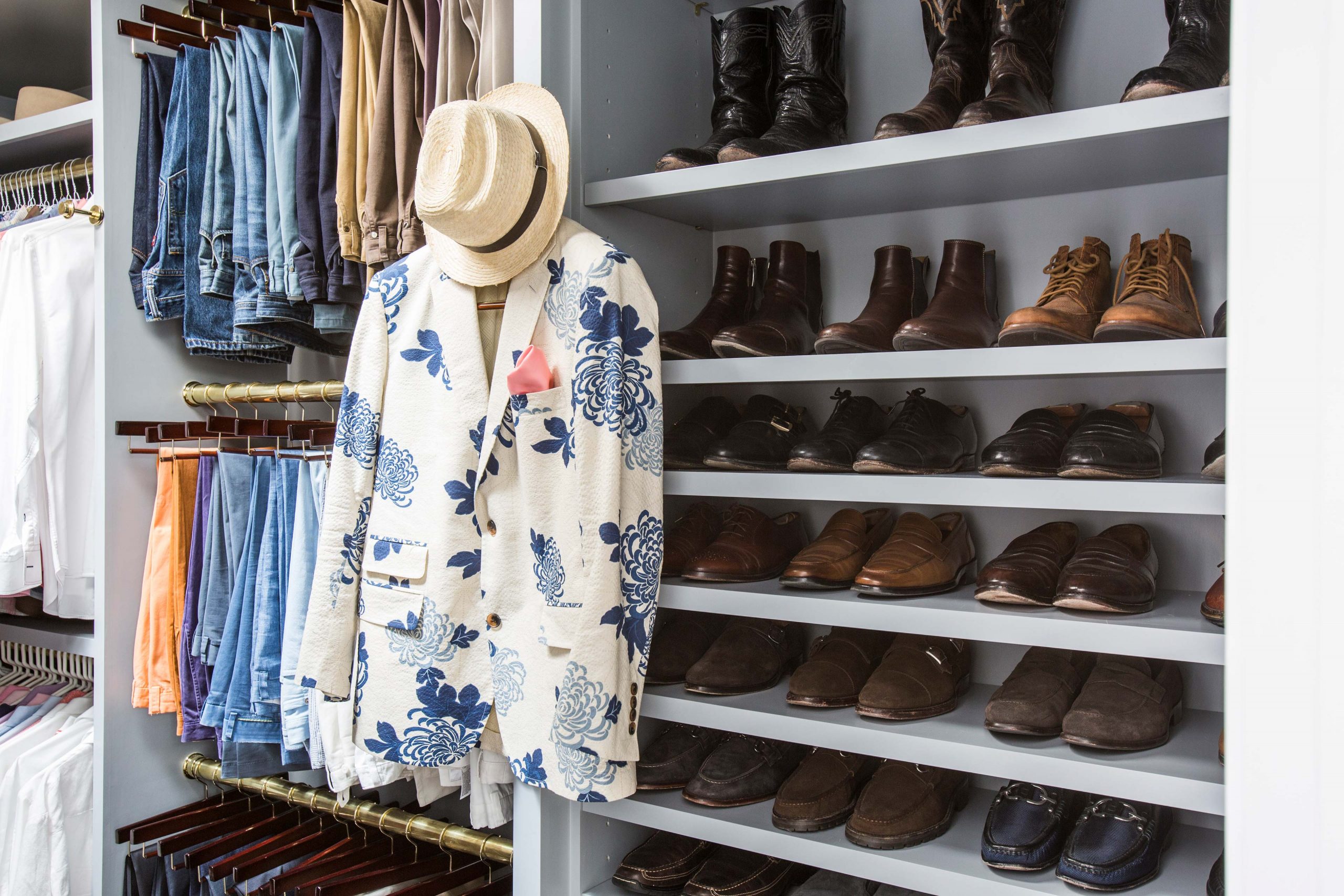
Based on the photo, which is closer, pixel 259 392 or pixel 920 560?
pixel 920 560

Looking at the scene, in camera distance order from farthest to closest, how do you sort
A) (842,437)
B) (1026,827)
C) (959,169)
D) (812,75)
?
(812,75) → (842,437) → (959,169) → (1026,827)

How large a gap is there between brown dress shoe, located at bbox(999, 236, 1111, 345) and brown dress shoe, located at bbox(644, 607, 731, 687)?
28.3 inches

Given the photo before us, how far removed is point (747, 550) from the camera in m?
1.53

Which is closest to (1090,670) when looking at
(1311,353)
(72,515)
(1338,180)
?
(1311,353)

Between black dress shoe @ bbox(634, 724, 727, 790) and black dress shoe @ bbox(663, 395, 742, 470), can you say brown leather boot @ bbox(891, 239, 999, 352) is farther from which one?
black dress shoe @ bbox(634, 724, 727, 790)

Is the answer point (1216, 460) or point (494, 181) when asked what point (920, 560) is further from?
point (494, 181)

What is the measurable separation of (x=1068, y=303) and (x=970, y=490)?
0.29 meters

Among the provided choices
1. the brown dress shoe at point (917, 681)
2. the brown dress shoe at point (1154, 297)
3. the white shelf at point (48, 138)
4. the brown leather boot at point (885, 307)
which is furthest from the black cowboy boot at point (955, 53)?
the white shelf at point (48, 138)

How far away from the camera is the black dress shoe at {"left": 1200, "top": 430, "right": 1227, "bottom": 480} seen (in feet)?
3.72

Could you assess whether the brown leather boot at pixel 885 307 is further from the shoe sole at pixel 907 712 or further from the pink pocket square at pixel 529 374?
the shoe sole at pixel 907 712

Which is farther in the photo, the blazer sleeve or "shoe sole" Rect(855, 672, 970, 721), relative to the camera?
the blazer sleeve

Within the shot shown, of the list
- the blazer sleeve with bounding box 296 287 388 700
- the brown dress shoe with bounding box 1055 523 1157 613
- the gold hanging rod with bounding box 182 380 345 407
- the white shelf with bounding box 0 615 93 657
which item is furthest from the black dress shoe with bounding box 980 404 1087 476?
the white shelf with bounding box 0 615 93 657

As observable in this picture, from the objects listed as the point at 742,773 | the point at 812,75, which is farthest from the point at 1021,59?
the point at 742,773

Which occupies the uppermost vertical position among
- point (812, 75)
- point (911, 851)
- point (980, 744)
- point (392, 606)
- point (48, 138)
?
point (48, 138)
